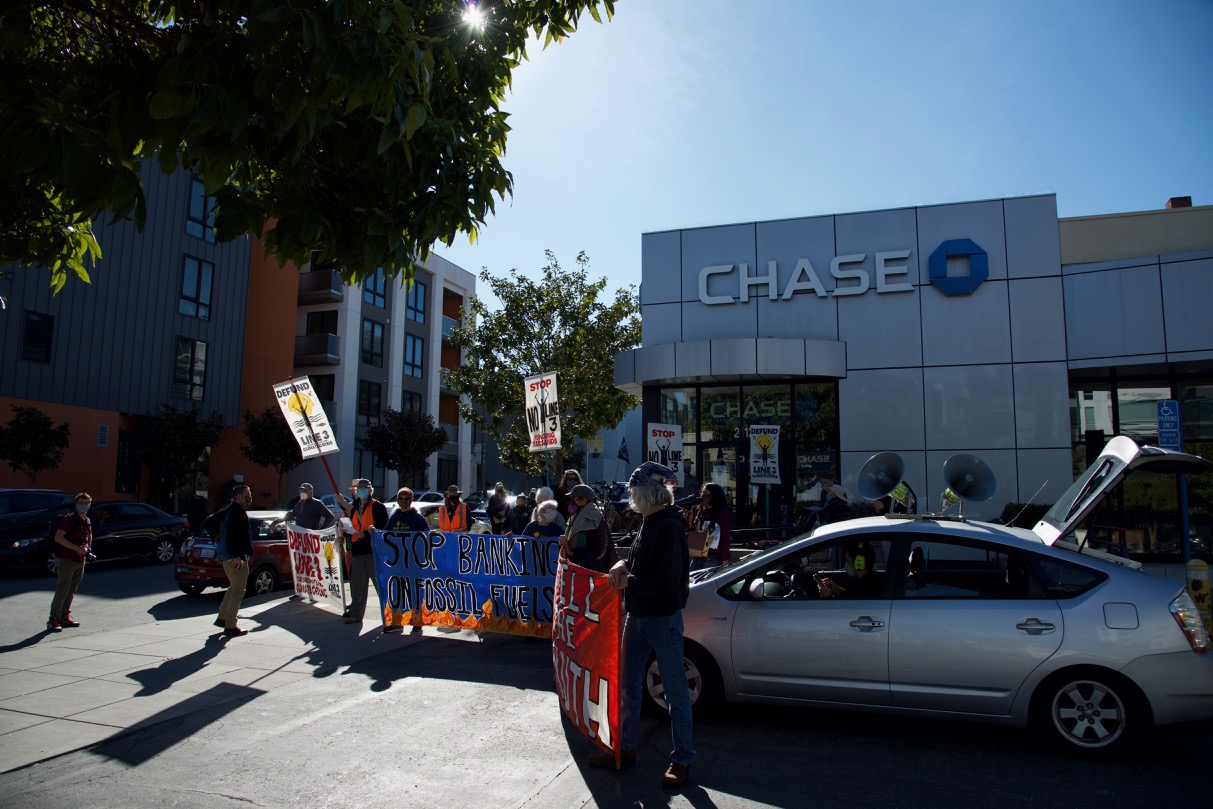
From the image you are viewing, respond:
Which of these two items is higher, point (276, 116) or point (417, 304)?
point (417, 304)

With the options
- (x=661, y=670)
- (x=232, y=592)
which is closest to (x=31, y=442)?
(x=232, y=592)

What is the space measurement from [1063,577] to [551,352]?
20867mm

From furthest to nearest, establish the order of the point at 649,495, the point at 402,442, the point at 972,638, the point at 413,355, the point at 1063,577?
the point at 413,355 → the point at 402,442 → the point at 1063,577 → the point at 972,638 → the point at 649,495

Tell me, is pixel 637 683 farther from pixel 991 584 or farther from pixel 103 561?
pixel 103 561

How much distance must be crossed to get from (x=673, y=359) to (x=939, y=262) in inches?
241

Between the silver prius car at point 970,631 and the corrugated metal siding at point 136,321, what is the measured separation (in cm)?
2431

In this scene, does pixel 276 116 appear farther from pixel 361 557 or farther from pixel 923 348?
pixel 923 348

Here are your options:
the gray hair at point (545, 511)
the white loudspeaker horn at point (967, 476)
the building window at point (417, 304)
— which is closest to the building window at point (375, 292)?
the building window at point (417, 304)

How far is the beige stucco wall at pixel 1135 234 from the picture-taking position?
66.9 ft

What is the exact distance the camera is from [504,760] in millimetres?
4977

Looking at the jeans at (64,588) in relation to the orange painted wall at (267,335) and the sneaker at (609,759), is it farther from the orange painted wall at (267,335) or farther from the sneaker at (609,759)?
the orange painted wall at (267,335)

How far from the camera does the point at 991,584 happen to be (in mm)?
5461

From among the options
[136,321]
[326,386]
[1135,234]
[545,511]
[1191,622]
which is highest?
[1135,234]

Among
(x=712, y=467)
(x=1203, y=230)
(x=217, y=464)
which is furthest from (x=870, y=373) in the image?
(x=217, y=464)
